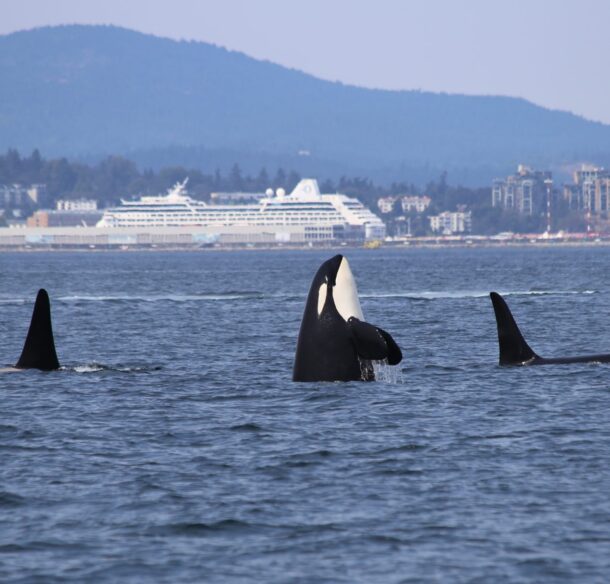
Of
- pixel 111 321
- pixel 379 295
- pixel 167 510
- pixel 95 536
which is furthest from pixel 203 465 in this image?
pixel 379 295

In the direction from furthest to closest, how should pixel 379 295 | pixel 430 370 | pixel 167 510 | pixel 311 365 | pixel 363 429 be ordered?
pixel 379 295, pixel 430 370, pixel 311 365, pixel 363 429, pixel 167 510

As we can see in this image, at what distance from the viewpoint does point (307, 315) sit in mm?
21688

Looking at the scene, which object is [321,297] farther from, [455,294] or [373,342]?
[455,294]

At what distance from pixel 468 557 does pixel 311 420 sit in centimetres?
731

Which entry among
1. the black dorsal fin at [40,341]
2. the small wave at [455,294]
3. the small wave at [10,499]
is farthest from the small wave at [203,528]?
the small wave at [455,294]

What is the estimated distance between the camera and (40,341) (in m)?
25.7

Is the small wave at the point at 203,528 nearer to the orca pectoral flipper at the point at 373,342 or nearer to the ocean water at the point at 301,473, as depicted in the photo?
the ocean water at the point at 301,473

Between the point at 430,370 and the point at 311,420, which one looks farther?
the point at 430,370

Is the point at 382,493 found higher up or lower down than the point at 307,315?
lower down

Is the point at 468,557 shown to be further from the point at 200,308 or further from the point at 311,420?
the point at 200,308

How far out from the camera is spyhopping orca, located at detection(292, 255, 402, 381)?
68.9 feet

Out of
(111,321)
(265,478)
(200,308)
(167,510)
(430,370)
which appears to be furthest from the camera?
(200,308)

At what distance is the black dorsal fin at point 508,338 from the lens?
24.9m

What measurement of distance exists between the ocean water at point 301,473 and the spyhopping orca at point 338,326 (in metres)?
0.82
